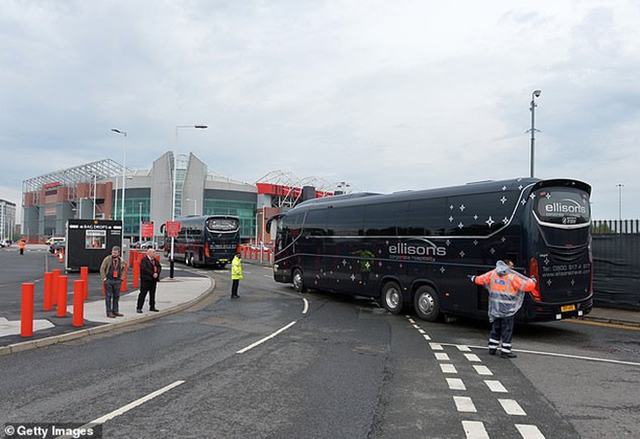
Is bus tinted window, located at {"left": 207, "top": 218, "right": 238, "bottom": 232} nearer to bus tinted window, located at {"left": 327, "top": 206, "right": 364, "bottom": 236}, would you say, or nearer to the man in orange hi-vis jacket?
bus tinted window, located at {"left": 327, "top": 206, "right": 364, "bottom": 236}

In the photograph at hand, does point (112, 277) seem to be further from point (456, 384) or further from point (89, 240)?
point (89, 240)

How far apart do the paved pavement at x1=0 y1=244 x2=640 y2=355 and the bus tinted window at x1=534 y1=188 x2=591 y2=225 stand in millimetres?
3551

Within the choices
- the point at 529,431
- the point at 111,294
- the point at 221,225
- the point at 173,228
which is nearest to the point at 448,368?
the point at 529,431

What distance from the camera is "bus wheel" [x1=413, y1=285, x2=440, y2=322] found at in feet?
41.3

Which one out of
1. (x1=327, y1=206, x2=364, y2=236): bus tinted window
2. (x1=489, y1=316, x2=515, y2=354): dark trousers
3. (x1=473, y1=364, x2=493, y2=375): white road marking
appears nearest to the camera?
(x1=473, y1=364, x2=493, y2=375): white road marking

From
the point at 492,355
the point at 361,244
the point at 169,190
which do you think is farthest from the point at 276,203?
the point at 492,355

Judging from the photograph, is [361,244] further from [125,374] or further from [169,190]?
[169,190]

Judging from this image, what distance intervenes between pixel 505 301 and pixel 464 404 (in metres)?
3.46

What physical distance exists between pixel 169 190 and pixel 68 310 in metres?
83.7

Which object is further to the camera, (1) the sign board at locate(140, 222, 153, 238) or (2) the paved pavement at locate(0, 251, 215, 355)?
(1) the sign board at locate(140, 222, 153, 238)

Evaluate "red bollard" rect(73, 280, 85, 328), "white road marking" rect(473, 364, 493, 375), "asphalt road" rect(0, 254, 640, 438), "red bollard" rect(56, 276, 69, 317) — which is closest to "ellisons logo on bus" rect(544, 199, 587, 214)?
"asphalt road" rect(0, 254, 640, 438)

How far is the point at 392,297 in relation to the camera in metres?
14.2

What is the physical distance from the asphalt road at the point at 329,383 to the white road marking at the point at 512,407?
2 cm

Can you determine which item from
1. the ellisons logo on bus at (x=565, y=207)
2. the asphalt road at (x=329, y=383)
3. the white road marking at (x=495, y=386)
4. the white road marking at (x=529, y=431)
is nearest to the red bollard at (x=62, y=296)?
the asphalt road at (x=329, y=383)
